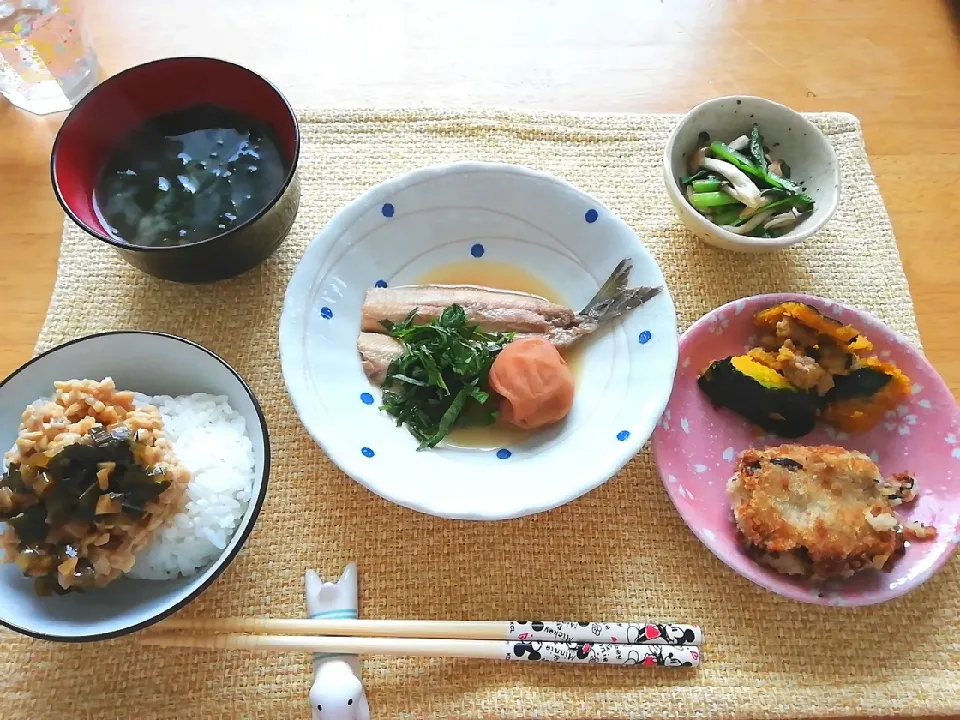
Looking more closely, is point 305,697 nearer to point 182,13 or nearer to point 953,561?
point 953,561

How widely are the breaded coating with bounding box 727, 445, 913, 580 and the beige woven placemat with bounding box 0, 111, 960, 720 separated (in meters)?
0.10

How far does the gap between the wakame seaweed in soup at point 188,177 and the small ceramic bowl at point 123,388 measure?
0.71 feet

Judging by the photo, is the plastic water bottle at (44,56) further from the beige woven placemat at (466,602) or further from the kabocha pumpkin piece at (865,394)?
the kabocha pumpkin piece at (865,394)

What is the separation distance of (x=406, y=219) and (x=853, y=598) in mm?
1011

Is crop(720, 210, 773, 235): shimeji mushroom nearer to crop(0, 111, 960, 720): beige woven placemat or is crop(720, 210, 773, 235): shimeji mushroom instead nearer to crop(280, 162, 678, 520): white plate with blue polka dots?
crop(0, 111, 960, 720): beige woven placemat

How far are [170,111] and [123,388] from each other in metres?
0.55

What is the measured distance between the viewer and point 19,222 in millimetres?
1526

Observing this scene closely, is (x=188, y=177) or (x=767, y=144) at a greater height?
(x=188, y=177)

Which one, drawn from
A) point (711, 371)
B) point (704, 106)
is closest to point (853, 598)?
point (711, 371)

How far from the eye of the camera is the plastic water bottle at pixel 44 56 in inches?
60.8

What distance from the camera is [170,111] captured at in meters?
1.42

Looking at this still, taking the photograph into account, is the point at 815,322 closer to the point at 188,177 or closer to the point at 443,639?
the point at 443,639

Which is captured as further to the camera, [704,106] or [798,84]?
[798,84]

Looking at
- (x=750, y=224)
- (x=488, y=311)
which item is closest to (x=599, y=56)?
(x=750, y=224)
